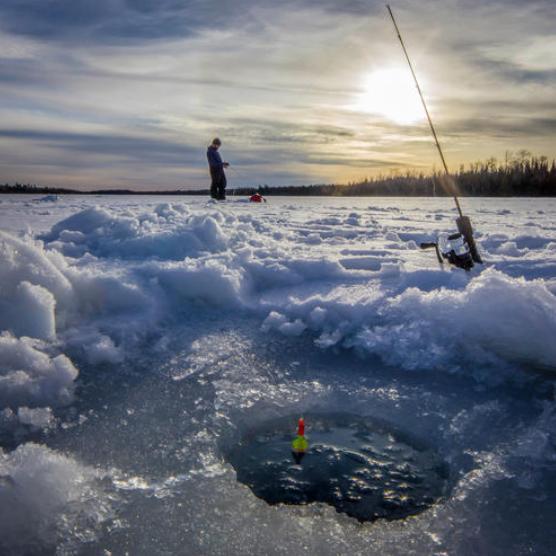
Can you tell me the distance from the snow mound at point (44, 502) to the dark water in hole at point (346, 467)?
2.24ft

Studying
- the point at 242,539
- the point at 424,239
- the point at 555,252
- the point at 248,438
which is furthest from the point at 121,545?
the point at 424,239

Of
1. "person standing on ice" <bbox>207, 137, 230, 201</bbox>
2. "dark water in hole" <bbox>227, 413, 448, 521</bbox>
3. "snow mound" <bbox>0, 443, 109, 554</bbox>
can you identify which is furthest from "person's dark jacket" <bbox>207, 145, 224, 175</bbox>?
"snow mound" <bbox>0, 443, 109, 554</bbox>

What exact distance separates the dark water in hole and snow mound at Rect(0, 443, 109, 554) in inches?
26.9

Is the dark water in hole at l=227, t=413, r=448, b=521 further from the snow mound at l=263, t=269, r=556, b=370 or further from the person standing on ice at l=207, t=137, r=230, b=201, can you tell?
the person standing on ice at l=207, t=137, r=230, b=201

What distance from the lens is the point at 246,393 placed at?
2.82 m

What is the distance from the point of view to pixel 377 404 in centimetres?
276

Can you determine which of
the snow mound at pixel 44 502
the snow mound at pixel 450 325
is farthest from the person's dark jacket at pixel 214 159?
the snow mound at pixel 44 502

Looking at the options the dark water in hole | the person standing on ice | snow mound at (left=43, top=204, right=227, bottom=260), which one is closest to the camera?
the dark water in hole

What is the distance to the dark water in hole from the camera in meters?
2.03

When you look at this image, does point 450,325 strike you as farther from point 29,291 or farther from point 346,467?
point 29,291

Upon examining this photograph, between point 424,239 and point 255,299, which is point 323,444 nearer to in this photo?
point 255,299

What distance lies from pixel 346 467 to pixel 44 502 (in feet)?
4.43

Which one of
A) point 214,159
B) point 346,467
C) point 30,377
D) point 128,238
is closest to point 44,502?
point 30,377

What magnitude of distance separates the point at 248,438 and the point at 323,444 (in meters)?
0.41
